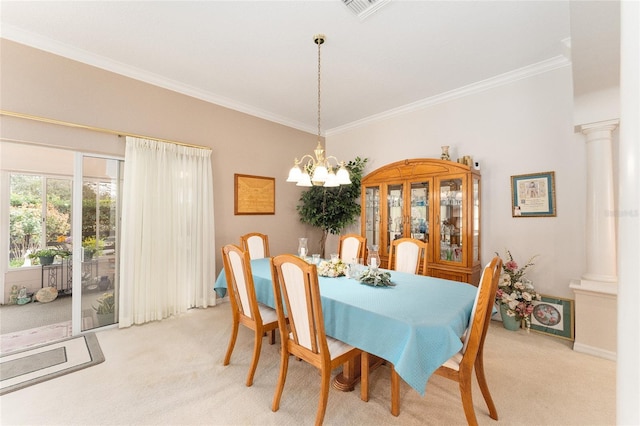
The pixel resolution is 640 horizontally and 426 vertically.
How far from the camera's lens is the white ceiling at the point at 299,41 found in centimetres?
227

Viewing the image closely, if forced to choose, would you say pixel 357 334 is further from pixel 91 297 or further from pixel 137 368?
pixel 91 297

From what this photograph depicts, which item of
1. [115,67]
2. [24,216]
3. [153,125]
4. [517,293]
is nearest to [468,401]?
[517,293]

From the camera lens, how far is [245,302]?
2.33 metres

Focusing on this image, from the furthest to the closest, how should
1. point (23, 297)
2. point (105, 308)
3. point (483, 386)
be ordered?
point (23, 297) < point (105, 308) < point (483, 386)

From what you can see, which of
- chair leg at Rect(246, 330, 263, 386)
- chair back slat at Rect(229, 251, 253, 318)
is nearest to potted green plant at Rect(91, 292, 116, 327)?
chair back slat at Rect(229, 251, 253, 318)

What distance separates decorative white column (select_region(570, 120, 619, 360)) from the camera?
98.7 inches

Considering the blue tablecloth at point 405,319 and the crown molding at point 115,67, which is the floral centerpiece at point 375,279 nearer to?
the blue tablecloth at point 405,319

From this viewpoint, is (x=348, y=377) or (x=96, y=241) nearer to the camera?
(x=348, y=377)

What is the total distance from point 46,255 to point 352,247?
471cm

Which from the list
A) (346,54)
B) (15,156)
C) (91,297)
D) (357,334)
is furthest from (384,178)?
(15,156)

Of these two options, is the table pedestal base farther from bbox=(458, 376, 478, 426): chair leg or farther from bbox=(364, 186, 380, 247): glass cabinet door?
bbox=(364, 186, 380, 247): glass cabinet door

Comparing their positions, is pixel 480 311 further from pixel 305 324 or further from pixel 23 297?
pixel 23 297

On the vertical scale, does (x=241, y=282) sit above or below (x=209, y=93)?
below

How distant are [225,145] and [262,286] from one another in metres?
2.44
